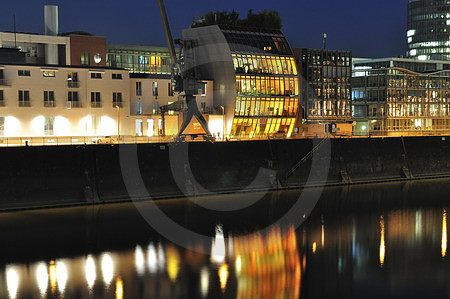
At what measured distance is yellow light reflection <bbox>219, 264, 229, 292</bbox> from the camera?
30689 mm

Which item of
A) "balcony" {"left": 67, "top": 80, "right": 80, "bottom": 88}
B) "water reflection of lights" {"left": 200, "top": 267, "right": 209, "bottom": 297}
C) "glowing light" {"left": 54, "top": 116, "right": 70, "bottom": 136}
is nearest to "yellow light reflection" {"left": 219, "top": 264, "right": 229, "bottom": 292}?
"water reflection of lights" {"left": 200, "top": 267, "right": 209, "bottom": 297}

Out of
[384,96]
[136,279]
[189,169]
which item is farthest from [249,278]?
[384,96]

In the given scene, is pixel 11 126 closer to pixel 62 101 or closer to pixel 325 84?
pixel 62 101

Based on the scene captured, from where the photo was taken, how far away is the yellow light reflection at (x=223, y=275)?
101 feet

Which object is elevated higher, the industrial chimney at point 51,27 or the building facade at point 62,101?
the industrial chimney at point 51,27

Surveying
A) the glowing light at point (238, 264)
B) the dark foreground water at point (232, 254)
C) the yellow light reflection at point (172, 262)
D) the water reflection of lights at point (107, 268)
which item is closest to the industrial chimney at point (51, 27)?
the dark foreground water at point (232, 254)

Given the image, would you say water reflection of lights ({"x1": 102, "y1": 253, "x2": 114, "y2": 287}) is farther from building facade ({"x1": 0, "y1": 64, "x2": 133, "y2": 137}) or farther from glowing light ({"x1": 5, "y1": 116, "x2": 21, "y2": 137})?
building facade ({"x1": 0, "y1": 64, "x2": 133, "y2": 137})

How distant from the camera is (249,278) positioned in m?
32.0

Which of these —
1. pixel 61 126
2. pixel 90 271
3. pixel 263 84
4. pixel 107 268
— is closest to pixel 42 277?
pixel 90 271

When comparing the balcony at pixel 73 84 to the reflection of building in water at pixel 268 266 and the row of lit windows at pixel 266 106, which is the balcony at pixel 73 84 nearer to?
the row of lit windows at pixel 266 106

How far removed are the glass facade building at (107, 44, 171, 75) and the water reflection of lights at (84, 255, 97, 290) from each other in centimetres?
5472

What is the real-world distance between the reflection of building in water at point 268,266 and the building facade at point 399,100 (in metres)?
61.2

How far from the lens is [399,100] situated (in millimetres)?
101500

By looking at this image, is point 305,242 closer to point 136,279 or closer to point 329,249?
point 329,249
